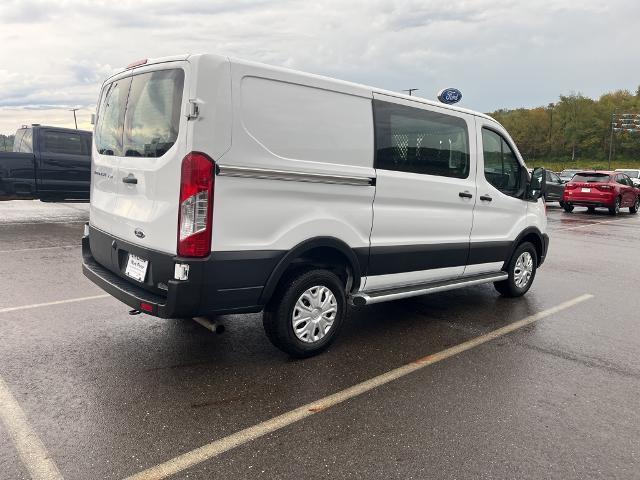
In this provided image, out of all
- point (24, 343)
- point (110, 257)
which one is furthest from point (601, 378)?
point (24, 343)

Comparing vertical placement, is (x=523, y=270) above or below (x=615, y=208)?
below

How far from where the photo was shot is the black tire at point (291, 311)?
→ 3.85m

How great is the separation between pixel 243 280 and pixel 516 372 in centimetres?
218

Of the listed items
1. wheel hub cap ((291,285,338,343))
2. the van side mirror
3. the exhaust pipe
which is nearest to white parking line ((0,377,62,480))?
the exhaust pipe

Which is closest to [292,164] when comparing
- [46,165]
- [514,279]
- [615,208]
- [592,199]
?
[514,279]

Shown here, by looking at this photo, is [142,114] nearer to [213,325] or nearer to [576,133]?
[213,325]

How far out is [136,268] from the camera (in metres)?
3.76

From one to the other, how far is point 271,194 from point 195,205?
0.56 meters

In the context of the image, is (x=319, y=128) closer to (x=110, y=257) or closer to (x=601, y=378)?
(x=110, y=257)

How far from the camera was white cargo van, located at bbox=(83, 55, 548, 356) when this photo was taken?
11.1 feet

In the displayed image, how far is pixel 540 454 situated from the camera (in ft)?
9.36

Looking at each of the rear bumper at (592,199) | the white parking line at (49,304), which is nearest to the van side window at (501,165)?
the white parking line at (49,304)

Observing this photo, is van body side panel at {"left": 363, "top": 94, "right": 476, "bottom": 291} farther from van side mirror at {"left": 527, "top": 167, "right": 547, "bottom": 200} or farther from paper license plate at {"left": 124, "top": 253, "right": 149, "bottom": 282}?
paper license plate at {"left": 124, "top": 253, "right": 149, "bottom": 282}

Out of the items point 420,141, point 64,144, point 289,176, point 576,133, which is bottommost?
point 289,176
